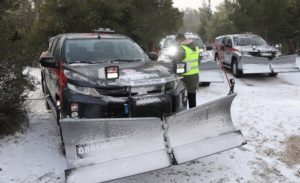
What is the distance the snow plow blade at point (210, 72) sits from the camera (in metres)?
11.2

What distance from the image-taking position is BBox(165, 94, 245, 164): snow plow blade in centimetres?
461

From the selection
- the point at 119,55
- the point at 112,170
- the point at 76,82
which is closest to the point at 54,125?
the point at 119,55

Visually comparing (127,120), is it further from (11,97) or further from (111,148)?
(11,97)

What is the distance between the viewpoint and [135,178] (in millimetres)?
4969

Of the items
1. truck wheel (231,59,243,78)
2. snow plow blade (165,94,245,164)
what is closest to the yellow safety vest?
snow plow blade (165,94,245,164)

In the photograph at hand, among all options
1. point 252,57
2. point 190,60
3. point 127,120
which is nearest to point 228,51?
point 252,57

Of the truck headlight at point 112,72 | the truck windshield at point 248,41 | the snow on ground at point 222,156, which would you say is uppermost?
the truck headlight at point 112,72

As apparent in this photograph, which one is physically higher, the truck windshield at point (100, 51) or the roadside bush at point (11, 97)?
the truck windshield at point (100, 51)

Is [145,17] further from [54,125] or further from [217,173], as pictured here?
[217,173]

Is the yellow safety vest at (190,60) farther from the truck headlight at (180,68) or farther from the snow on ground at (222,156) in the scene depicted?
the snow on ground at (222,156)

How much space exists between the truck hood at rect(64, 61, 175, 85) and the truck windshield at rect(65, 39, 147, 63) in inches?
14.9

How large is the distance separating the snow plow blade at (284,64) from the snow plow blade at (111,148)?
390 inches

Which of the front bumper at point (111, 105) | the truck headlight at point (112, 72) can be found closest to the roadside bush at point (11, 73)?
the front bumper at point (111, 105)

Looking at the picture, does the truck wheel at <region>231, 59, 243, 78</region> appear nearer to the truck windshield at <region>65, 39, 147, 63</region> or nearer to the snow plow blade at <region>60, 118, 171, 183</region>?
the truck windshield at <region>65, 39, 147, 63</region>
